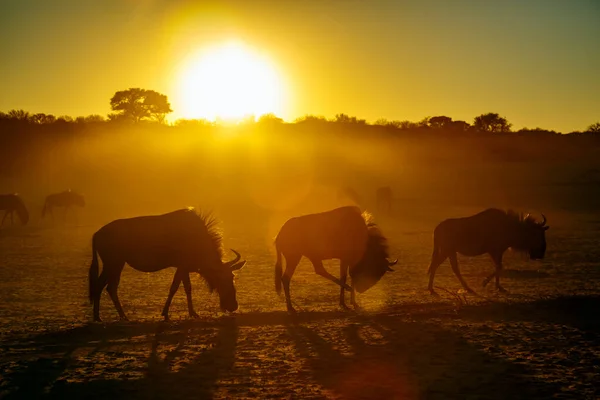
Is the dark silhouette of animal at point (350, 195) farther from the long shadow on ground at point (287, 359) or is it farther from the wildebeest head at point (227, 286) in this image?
the long shadow on ground at point (287, 359)

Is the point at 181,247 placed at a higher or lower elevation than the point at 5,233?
higher

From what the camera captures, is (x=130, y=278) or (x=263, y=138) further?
(x=263, y=138)

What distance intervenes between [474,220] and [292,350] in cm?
704

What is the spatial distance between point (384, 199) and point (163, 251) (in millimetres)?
25901

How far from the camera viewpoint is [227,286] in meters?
10.5

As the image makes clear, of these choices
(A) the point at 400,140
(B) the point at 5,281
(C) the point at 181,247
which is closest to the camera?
(C) the point at 181,247

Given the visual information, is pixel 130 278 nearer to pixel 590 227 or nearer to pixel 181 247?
pixel 181 247

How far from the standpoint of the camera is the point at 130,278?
50.4 ft

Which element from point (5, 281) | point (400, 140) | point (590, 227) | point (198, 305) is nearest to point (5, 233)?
point (5, 281)

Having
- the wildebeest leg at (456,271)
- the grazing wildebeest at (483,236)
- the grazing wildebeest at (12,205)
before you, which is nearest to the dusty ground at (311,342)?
the wildebeest leg at (456,271)

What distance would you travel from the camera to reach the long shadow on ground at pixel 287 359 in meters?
6.27

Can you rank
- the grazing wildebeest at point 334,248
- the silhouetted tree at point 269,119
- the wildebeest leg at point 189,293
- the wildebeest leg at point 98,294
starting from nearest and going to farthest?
1. the wildebeest leg at point 98,294
2. the wildebeest leg at point 189,293
3. the grazing wildebeest at point 334,248
4. the silhouetted tree at point 269,119

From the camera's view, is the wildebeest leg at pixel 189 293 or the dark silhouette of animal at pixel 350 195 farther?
the dark silhouette of animal at pixel 350 195

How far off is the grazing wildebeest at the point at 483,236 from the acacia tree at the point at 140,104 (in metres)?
78.3
